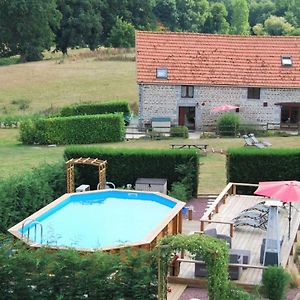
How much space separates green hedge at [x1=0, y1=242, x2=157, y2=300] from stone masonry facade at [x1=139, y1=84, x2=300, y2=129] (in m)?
28.7

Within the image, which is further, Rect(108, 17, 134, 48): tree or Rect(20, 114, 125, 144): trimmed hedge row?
Rect(108, 17, 134, 48): tree

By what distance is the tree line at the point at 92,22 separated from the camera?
7712cm

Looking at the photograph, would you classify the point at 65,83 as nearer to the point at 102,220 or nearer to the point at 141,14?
the point at 141,14

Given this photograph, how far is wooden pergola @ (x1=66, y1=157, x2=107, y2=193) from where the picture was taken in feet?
85.2

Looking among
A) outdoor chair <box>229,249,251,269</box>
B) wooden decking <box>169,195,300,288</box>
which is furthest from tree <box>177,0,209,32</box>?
outdoor chair <box>229,249,251,269</box>

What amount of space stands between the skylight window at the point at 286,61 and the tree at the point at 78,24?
40308mm

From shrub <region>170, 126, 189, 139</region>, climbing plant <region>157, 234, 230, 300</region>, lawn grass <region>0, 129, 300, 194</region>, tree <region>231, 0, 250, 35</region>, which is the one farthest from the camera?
tree <region>231, 0, 250, 35</region>

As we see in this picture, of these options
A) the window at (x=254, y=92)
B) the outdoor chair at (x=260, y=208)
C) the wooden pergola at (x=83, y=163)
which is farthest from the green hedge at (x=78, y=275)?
the window at (x=254, y=92)

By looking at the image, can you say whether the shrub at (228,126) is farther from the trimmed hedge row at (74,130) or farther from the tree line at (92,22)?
the tree line at (92,22)

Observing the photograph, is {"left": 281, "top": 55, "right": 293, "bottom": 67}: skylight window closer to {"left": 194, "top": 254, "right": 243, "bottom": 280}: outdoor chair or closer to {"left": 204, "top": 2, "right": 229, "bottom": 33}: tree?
{"left": 194, "top": 254, "right": 243, "bottom": 280}: outdoor chair

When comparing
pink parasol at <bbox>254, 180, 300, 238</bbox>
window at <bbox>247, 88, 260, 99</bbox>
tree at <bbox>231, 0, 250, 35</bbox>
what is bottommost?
pink parasol at <bbox>254, 180, 300, 238</bbox>

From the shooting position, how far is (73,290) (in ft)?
52.1

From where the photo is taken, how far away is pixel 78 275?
15664 millimetres

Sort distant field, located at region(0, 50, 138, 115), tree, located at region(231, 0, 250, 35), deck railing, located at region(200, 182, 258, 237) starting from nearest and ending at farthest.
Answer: deck railing, located at region(200, 182, 258, 237), distant field, located at region(0, 50, 138, 115), tree, located at region(231, 0, 250, 35)
